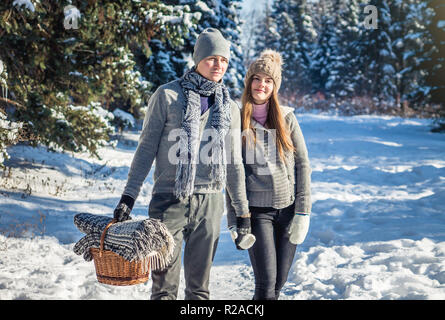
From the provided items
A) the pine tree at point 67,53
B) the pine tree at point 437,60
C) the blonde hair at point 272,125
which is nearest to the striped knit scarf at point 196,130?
the blonde hair at point 272,125

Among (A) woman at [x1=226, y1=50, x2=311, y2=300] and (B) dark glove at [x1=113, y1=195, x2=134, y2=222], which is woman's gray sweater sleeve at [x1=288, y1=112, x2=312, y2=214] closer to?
(A) woman at [x1=226, y1=50, x2=311, y2=300]

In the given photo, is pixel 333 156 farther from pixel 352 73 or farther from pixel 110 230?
pixel 352 73

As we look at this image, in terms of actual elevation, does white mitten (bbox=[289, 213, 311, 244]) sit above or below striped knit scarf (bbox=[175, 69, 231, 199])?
below

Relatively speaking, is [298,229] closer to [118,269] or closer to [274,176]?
[274,176]

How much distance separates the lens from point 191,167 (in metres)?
3.01

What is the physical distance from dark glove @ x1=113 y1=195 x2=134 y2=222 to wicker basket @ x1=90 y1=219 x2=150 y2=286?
0.12 meters

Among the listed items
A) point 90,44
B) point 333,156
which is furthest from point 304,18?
point 90,44

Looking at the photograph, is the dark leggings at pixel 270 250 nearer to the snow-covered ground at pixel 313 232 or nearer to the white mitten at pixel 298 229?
the white mitten at pixel 298 229

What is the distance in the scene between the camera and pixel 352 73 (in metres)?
42.1

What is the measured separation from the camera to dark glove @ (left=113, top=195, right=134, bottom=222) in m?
2.90

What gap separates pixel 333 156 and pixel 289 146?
11624 millimetres

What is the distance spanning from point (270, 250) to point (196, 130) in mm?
1218

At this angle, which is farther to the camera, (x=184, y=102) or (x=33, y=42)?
(x=33, y=42)

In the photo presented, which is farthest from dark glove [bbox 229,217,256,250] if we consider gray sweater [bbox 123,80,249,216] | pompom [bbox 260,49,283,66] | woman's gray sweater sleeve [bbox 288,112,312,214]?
pompom [bbox 260,49,283,66]
